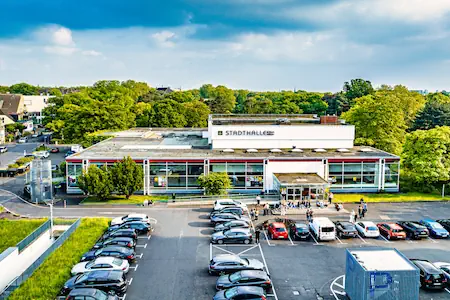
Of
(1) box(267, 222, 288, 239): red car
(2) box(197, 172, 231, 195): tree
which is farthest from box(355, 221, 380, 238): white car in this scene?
(2) box(197, 172, 231, 195): tree

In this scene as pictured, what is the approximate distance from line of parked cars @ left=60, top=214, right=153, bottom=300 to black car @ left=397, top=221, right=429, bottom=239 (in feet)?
65.7

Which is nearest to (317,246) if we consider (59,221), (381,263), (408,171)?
(381,263)

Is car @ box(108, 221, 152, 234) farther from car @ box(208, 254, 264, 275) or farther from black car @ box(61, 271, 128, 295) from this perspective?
black car @ box(61, 271, 128, 295)

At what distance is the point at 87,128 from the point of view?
72.1 metres

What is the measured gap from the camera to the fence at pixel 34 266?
848 inches

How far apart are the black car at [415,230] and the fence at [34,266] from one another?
81.9 feet

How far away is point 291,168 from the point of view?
44.5 m

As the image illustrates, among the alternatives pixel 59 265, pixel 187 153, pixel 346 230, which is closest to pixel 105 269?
pixel 59 265

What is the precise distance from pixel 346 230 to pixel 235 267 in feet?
35.2

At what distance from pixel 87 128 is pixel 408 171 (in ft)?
168

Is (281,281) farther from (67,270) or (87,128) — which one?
(87,128)

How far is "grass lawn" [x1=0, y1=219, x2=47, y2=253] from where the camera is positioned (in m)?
29.6

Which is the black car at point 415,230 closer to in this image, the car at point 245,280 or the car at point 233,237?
the car at point 233,237

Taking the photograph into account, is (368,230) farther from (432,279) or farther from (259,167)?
(259,167)
